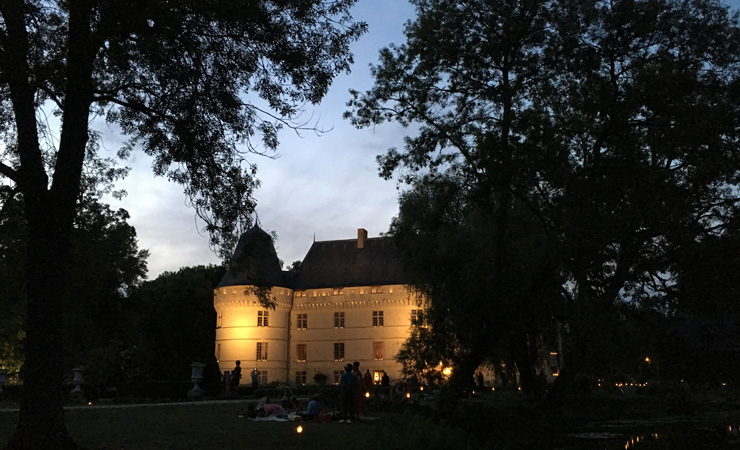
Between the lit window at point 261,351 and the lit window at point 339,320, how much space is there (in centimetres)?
610

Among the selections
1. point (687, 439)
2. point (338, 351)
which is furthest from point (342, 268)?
point (687, 439)

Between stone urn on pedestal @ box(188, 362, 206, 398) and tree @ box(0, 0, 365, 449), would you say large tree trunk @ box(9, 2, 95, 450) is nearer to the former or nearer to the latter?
tree @ box(0, 0, 365, 449)

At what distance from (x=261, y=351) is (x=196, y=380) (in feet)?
80.9

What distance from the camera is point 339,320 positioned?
180 feet

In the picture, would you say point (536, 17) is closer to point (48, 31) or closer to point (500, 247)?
point (500, 247)

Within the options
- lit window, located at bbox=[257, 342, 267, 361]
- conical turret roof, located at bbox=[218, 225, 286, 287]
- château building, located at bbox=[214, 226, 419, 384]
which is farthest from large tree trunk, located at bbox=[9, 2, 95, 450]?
lit window, located at bbox=[257, 342, 267, 361]

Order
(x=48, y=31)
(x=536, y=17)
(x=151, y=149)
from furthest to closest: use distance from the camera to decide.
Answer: (x=536, y=17) < (x=151, y=149) < (x=48, y=31)

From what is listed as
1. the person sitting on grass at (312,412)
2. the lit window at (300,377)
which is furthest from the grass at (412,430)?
the lit window at (300,377)

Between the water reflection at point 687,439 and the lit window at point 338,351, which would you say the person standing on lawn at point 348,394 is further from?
the lit window at point 338,351

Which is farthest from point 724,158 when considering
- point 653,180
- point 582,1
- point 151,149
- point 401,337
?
point 401,337

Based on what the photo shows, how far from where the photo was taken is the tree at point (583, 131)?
14984mm

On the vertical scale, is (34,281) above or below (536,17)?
below

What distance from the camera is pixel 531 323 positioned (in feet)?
66.8

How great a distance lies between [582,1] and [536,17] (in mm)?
1410
